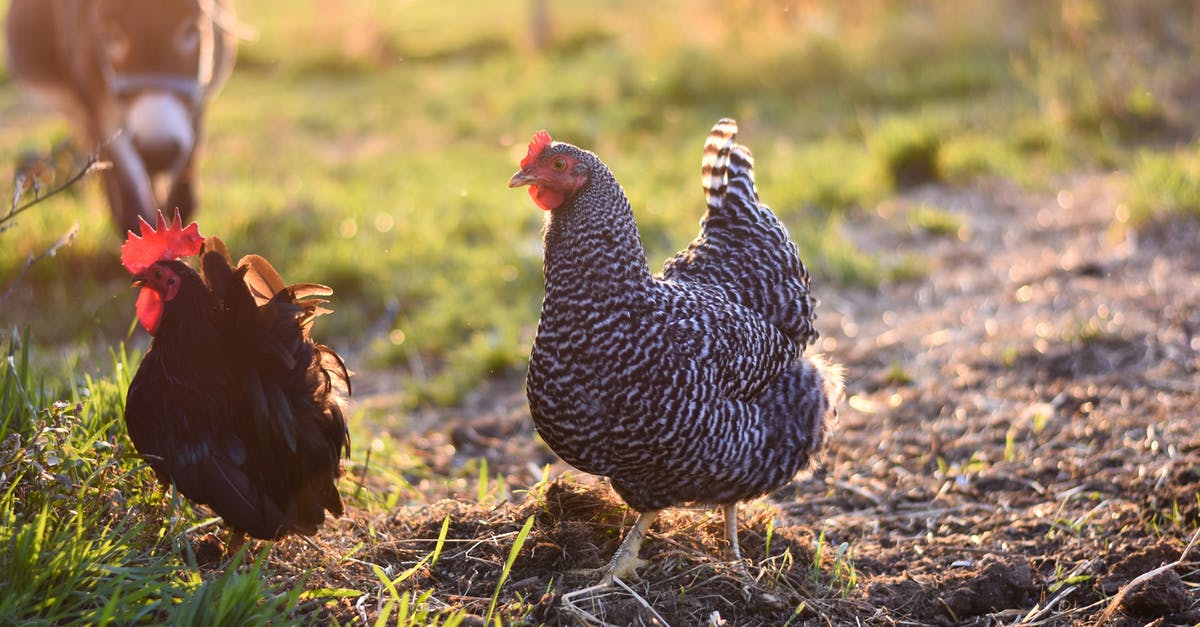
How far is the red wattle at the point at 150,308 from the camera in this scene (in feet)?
10.3

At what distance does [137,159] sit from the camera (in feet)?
21.7

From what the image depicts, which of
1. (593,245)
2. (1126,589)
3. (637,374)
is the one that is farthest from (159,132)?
(1126,589)

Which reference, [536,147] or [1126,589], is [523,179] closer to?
[536,147]

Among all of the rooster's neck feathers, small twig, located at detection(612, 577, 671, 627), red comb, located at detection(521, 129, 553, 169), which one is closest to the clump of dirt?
small twig, located at detection(612, 577, 671, 627)

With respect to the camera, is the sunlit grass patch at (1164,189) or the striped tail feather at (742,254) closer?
the striped tail feather at (742,254)

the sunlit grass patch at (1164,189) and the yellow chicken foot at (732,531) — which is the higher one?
the sunlit grass patch at (1164,189)

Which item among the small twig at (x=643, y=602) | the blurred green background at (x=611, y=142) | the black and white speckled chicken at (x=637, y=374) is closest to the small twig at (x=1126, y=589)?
the black and white speckled chicken at (x=637, y=374)

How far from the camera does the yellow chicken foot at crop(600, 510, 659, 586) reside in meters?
3.25

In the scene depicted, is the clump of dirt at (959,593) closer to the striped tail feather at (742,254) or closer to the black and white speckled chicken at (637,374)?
the black and white speckled chicken at (637,374)

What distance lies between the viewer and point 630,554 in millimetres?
3330

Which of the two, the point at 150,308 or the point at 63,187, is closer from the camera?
the point at 150,308

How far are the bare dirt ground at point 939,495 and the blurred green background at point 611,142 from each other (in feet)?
2.46

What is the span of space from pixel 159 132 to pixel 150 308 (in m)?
3.67

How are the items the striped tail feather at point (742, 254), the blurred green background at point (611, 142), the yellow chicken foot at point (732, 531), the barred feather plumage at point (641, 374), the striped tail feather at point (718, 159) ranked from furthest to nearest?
the blurred green background at point (611, 142) < the striped tail feather at point (718, 159) < the striped tail feather at point (742, 254) < the yellow chicken foot at point (732, 531) < the barred feather plumage at point (641, 374)
